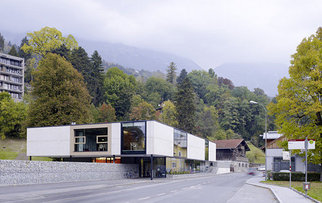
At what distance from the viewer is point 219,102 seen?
14075 centimetres

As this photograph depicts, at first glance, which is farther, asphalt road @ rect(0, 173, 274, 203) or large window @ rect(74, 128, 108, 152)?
large window @ rect(74, 128, 108, 152)

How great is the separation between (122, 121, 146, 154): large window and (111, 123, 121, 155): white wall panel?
615 millimetres

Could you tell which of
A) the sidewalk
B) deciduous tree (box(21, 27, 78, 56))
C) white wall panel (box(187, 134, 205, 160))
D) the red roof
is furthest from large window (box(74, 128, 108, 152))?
the red roof

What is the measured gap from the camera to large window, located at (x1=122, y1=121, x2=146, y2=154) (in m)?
46.2

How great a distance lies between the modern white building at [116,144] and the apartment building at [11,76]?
202ft

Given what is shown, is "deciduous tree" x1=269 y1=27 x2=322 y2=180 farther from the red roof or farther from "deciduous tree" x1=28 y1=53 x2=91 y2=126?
the red roof

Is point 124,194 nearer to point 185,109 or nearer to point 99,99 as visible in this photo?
point 185,109

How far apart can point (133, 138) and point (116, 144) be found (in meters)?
2.58

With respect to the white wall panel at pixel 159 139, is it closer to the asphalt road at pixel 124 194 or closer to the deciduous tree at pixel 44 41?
the asphalt road at pixel 124 194

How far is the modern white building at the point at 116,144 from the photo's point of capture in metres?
46.3

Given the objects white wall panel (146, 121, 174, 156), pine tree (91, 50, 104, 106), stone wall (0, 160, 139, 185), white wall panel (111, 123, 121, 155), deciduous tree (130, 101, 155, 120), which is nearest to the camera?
stone wall (0, 160, 139, 185)

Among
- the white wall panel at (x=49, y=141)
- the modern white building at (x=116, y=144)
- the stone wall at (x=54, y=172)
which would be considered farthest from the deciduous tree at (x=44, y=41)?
the stone wall at (x=54, y=172)

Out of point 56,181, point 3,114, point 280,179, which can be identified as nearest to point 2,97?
point 3,114

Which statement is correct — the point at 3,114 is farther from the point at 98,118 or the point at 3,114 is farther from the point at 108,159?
the point at 108,159
